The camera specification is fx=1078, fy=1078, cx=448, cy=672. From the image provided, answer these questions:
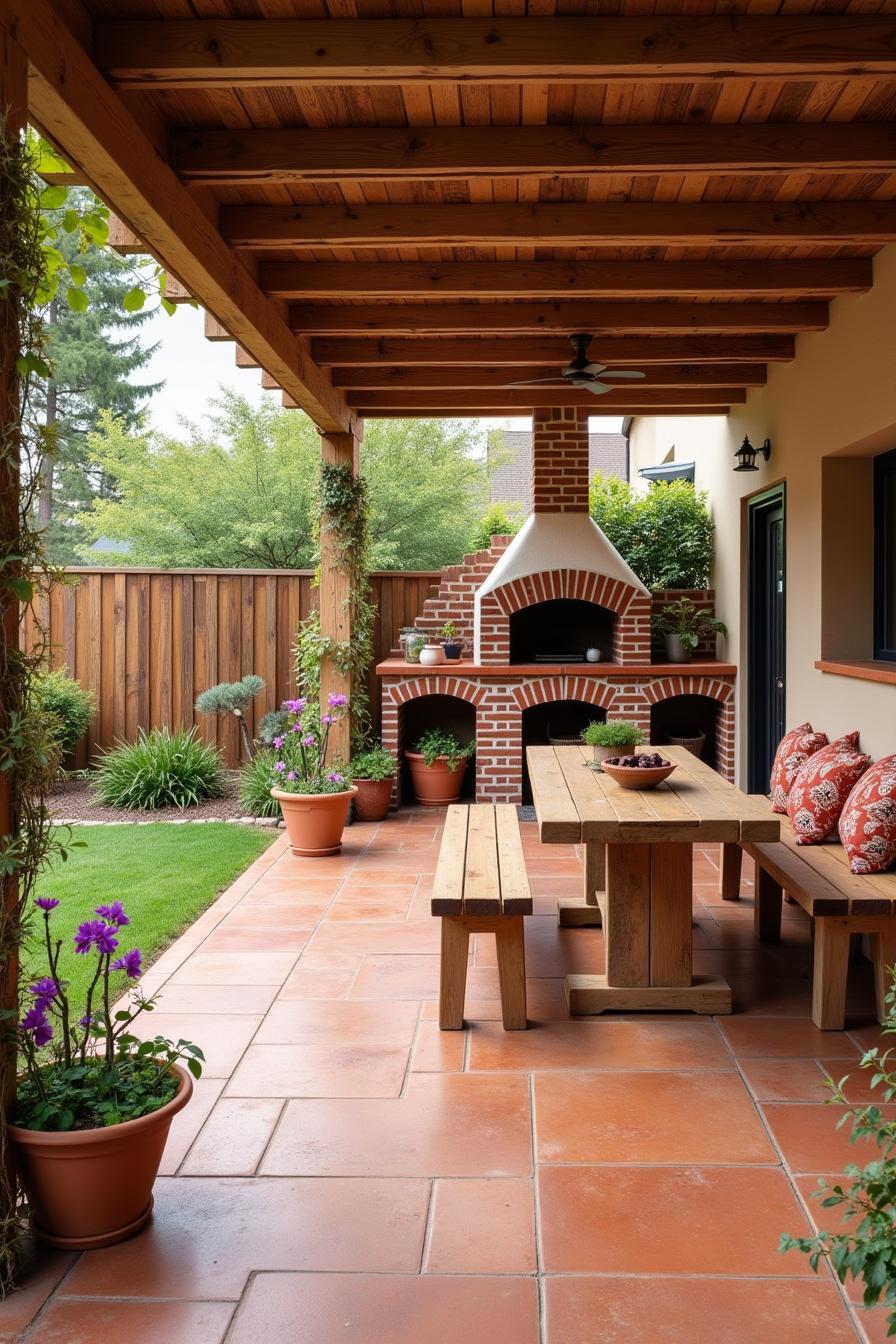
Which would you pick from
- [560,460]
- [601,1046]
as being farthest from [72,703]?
[601,1046]

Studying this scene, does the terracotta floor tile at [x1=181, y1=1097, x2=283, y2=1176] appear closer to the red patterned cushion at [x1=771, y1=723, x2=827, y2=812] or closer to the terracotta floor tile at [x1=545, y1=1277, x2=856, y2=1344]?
the terracotta floor tile at [x1=545, y1=1277, x2=856, y2=1344]

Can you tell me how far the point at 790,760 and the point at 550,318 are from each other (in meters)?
2.52

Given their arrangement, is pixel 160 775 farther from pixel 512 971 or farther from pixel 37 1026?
pixel 37 1026

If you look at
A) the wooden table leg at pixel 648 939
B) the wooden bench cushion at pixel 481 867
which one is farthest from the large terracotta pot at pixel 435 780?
the wooden table leg at pixel 648 939

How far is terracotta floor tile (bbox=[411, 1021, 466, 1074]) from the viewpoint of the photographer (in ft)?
10.9

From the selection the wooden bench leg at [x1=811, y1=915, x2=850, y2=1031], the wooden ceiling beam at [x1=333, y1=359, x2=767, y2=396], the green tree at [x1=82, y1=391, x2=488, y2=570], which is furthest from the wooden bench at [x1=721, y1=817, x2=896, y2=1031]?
the green tree at [x1=82, y1=391, x2=488, y2=570]

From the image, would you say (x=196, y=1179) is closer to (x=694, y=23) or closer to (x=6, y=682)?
(x=6, y=682)

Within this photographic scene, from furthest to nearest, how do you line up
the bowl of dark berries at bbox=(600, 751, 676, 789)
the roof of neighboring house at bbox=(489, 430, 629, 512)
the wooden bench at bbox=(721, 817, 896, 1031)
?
1. the roof of neighboring house at bbox=(489, 430, 629, 512)
2. the bowl of dark berries at bbox=(600, 751, 676, 789)
3. the wooden bench at bbox=(721, 817, 896, 1031)

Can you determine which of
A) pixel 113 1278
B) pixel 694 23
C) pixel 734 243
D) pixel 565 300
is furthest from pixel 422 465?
pixel 113 1278

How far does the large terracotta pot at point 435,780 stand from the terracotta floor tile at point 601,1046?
13.5 ft

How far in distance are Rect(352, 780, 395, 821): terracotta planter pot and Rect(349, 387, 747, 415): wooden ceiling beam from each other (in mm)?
2568

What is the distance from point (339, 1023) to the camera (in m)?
3.68

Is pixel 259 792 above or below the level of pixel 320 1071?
above

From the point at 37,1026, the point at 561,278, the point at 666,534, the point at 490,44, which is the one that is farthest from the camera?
the point at 666,534
